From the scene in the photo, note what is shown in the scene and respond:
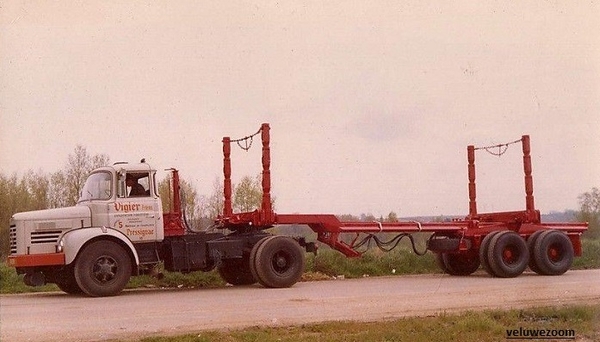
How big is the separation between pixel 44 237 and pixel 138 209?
74.3 inches

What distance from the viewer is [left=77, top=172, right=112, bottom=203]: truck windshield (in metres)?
15.8

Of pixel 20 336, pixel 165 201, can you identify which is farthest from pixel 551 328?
pixel 165 201

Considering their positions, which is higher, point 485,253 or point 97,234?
point 97,234

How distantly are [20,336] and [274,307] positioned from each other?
4253 millimetres

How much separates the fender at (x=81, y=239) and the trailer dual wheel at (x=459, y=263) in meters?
9.21

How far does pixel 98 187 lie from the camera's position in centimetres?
1592

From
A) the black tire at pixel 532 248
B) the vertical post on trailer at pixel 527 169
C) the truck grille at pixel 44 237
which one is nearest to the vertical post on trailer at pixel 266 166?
the truck grille at pixel 44 237

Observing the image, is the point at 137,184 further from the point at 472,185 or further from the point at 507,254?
the point at 472,185

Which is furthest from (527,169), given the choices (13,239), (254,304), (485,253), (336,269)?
(13,239)

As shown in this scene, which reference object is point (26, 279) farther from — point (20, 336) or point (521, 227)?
point (521, 227)

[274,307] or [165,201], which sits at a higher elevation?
[165,201]

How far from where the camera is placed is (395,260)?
2284 cm

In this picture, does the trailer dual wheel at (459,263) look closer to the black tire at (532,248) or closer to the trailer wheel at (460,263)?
the trailer wheel at (460,263)

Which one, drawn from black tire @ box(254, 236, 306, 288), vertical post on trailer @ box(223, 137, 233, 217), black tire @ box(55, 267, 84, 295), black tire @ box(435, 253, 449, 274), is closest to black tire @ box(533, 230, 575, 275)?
black tire @ box(435, 253, 449, 274)
